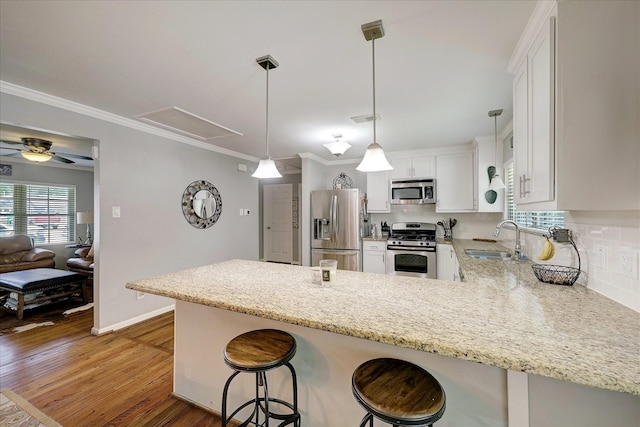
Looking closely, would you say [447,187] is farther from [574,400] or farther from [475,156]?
[574,400]

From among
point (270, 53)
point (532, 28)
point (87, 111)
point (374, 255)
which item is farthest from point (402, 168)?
point (87, 111)

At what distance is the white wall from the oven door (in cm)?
278

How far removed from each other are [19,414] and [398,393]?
2457 millimetres

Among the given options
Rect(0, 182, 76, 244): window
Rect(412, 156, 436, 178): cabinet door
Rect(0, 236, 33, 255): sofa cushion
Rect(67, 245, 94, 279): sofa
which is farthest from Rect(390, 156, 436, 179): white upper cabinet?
Rect(0, 182, 76, 244): window

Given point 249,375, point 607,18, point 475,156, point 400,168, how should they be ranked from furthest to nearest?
1. point 400,168
2. point 475,156
3. point 249,375
4. point 607,18

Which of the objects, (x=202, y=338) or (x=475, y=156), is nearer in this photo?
(x=202, y=338)

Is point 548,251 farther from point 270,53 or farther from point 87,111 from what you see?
point 87,111

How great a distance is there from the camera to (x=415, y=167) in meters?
4.30

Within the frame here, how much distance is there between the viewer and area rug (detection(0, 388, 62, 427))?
164 centimetres

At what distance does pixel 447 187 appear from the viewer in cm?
407

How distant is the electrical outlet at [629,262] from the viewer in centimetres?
113

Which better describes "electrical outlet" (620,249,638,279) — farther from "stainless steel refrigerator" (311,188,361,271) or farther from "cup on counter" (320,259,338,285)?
"stainless steel refrigerator" (311,188,361,271)

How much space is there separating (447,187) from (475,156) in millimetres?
573

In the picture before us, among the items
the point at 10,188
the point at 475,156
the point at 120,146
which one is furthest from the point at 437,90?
the point at 10,188
